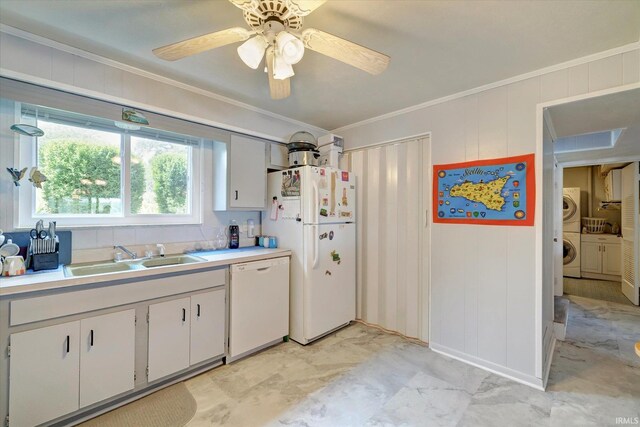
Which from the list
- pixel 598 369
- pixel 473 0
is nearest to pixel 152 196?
pixel 473 0

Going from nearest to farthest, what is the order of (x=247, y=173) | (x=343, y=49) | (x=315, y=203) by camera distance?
(x=343, y=49) → (x=315, y=203) → (x=247, y=173)

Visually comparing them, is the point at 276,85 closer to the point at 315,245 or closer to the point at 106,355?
the point at 315,245

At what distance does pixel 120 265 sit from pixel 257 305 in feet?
3.64

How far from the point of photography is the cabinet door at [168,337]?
6.29 ft

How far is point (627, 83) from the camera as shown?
5.75 ft

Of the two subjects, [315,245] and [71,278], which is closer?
[71,278]

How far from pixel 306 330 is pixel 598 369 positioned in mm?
2449

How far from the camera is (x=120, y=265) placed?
2086 mm

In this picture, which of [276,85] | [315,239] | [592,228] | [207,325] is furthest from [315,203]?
[592,228]

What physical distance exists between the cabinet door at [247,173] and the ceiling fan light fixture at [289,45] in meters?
1.52

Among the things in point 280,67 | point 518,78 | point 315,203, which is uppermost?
point 518,78

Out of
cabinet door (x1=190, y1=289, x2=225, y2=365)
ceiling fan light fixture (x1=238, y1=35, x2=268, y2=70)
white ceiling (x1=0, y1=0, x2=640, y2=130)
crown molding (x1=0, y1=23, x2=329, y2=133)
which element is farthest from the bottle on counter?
ceiling fan light fixture (x1=238, y1=35, x2=268, y2=70)

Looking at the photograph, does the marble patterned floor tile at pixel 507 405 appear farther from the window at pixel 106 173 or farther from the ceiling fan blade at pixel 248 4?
the window at pixel 106 173

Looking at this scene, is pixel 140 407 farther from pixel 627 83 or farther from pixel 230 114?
pixel 627 83
